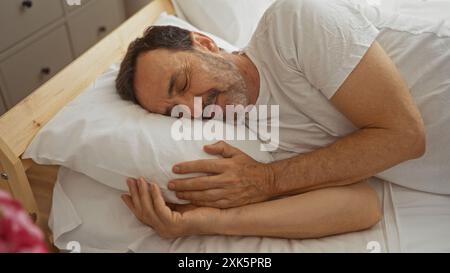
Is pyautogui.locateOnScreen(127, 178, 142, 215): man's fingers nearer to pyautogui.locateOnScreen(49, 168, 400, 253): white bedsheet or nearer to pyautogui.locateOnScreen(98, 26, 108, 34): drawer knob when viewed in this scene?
pyautogui.locateOnScreen(49, 168, 400, 253): white bedsheet

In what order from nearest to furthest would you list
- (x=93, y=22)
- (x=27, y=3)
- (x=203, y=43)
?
1. (x=203, y=43)
2. (x=27, y=3)
3. (x=93, y=22)

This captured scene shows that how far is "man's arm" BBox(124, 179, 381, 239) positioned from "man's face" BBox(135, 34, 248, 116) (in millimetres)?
227

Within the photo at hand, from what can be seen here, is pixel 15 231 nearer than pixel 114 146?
Yes

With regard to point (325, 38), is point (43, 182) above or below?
below

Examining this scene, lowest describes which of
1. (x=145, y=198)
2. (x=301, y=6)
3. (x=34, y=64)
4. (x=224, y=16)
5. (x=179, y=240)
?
(x=179, y=240)

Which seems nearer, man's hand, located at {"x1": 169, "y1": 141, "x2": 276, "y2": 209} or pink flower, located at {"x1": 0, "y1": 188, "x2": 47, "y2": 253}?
pink flower, located at {"x1": 0, "y1": 188, "x2": 47, "y2": 253}

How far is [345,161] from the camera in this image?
884 millimetres

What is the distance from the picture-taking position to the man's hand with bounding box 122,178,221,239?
84cm

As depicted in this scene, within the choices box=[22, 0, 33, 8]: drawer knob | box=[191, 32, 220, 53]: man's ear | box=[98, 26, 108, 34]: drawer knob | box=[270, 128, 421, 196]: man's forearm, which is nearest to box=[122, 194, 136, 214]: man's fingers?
box=[270, 128, 421, 196]: man's forearm

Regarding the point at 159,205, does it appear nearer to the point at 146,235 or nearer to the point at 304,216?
the point at 146,235

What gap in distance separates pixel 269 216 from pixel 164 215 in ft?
0.76

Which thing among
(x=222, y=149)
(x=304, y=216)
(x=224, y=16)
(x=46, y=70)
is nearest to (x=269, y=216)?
(x=304, y=216)

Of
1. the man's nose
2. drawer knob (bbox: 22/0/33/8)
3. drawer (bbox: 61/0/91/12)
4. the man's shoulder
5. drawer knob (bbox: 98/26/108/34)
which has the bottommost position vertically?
the man's nose

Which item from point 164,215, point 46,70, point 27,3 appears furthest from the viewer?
point 46,70
